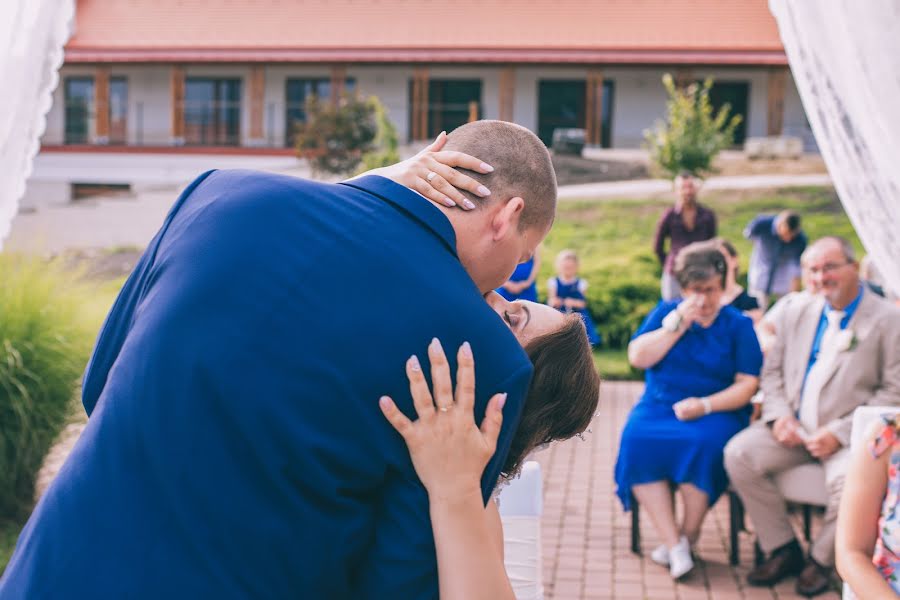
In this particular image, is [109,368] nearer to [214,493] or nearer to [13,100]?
[214,493]

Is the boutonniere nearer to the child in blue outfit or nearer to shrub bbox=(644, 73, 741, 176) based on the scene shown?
the child in blue outfit

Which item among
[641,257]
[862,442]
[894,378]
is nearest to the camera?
[862,442]

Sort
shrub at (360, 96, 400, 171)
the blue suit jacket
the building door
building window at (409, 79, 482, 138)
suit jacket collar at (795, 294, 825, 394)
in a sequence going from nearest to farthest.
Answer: the blue suit jacket → suit jacket collar at (795, 294, 825, 394) → shrub at (360, 96, 400, 171) → the building door → building window at (409, 79, 482, 138)

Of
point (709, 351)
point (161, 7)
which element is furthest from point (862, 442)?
point (161, 7)

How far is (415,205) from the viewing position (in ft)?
5.89

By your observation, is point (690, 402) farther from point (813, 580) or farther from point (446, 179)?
point (446, 179)

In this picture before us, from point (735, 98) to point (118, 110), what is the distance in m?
17.8

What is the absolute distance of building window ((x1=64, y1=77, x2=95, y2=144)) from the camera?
31.0m

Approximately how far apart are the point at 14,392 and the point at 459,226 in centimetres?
478

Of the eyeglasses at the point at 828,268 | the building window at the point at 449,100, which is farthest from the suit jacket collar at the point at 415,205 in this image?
the building window at the point at 449,100

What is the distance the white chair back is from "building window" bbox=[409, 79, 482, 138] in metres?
26.4

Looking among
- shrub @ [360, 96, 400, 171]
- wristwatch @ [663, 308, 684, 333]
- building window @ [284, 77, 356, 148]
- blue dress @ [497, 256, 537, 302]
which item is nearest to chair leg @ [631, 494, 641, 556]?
wristwatch @ [663, 308, 684, 333]

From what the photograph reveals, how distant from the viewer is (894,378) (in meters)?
5.37

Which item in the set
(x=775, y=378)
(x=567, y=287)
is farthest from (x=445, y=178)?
(x=567, y=287)
